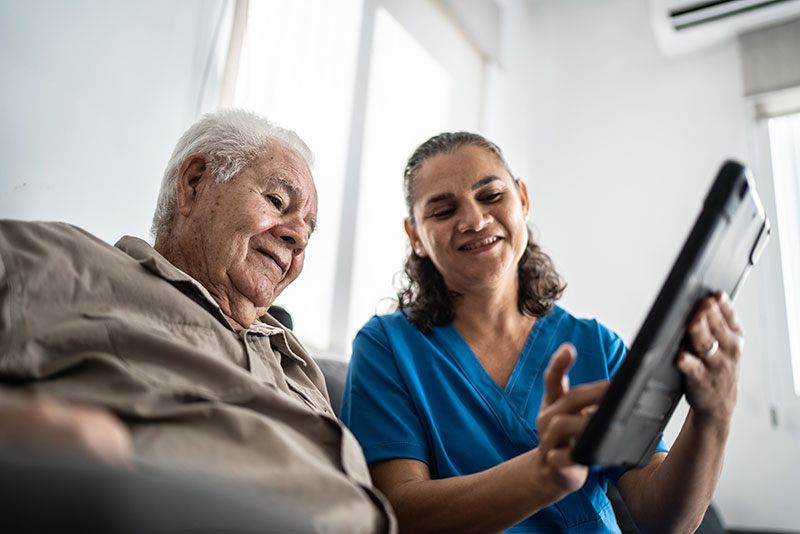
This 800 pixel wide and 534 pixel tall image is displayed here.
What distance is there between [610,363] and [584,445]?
2.12ft

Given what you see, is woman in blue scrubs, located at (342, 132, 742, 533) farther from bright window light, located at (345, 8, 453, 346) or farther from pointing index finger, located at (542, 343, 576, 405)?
bright window light, located at (345, 8, 453, 346)

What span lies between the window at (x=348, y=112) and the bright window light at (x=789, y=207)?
5.25 ft

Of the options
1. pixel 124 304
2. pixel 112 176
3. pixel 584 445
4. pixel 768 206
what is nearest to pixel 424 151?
pixel 112 176

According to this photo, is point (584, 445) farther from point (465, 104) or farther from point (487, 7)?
point (487, 7)

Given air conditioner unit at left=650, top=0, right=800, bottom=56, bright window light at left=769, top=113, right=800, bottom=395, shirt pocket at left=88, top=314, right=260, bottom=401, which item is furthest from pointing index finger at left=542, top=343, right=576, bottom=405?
air conditioner unit at left=650, top=0, right=800, bottom=56

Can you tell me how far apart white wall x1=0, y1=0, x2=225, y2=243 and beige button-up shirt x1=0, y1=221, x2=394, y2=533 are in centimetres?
36

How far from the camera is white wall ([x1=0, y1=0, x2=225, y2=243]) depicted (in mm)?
1034

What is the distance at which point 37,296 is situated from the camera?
2.26 ft

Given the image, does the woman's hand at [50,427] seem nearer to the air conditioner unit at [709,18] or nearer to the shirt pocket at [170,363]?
the shirt pocket at [170,363]

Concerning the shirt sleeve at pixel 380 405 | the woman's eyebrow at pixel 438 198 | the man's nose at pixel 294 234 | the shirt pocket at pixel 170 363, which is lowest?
the shirt sleeve at pixel 380 405

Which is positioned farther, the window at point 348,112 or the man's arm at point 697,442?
the window at point 348,112

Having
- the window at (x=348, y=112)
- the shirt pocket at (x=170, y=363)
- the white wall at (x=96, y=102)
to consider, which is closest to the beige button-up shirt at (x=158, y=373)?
the shirt pocket at (x=170, y=363)

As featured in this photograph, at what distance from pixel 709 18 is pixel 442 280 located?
2.30m

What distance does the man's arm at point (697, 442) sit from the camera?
69 centimetres
